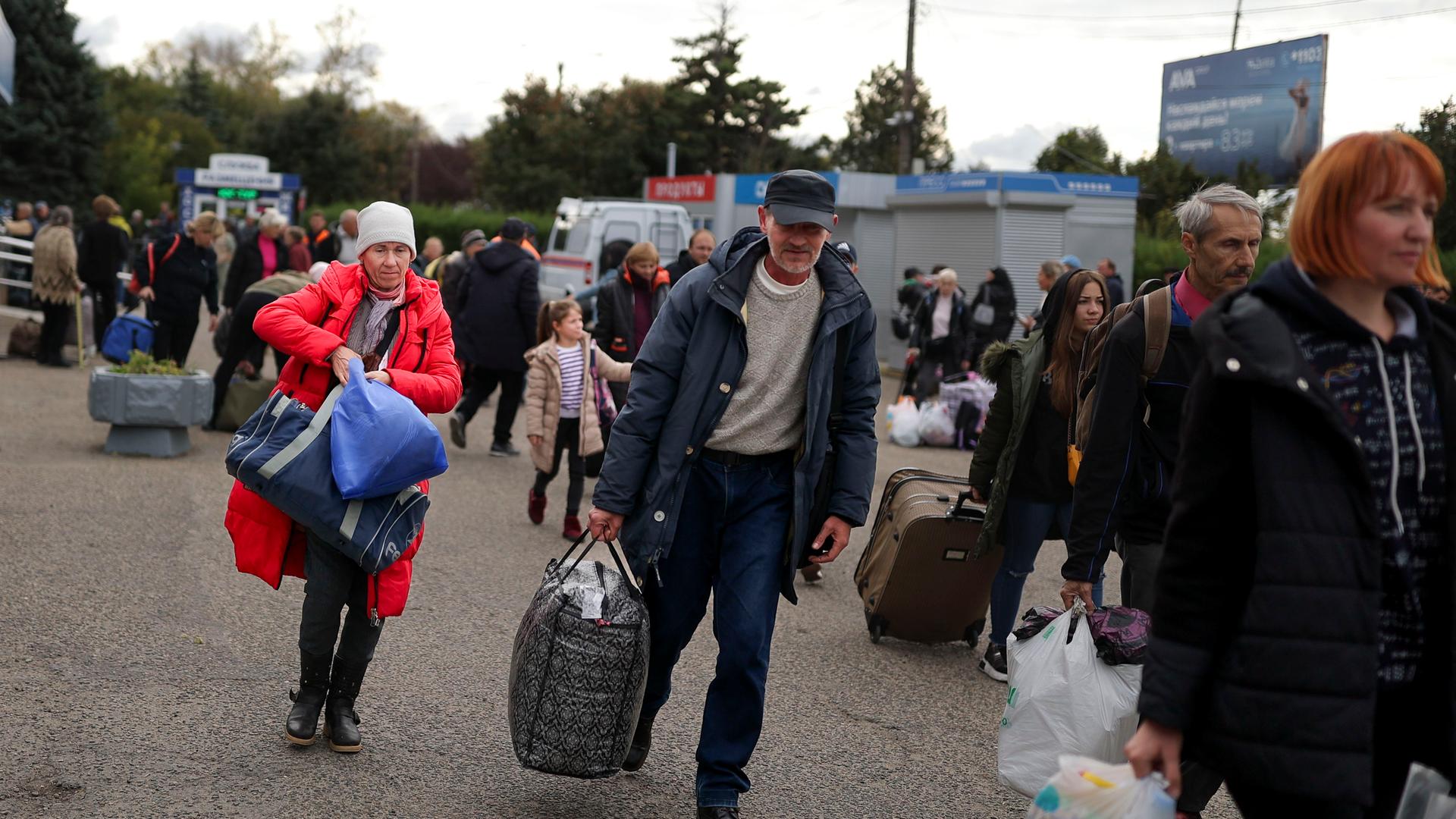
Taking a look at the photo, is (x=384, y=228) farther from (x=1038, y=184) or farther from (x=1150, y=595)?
(x=1038, y=184)

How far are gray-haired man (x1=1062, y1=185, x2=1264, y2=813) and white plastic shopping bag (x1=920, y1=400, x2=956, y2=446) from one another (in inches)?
421

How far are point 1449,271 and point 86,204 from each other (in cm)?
4129

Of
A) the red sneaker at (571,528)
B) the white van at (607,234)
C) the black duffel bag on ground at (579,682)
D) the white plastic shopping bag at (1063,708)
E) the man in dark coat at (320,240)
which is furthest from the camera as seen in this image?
the white van at (607,234)

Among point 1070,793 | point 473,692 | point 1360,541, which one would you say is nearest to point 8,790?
point 473,692

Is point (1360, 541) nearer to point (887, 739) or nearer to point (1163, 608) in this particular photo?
point (1163, 608)

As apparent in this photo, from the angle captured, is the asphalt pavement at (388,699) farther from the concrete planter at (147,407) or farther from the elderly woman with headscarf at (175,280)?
the elderly woman with headscarf at (175,280)

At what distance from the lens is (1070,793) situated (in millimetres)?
2600

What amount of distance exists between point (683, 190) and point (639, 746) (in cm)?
2739

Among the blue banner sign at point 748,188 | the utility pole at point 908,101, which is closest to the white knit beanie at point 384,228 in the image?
the blue banner sign at point 748,188

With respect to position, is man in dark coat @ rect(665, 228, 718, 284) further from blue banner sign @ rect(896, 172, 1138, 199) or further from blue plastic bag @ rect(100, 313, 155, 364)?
blue banner sign @ rect(896, 172, 1138, 199)

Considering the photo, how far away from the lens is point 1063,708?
13.4ft

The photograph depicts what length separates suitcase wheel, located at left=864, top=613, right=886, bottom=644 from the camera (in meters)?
6.89

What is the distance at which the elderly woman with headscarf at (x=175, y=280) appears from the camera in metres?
14.2

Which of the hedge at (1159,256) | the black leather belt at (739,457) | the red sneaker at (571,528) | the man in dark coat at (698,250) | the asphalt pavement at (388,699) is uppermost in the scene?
the hedge at (1159,256)
